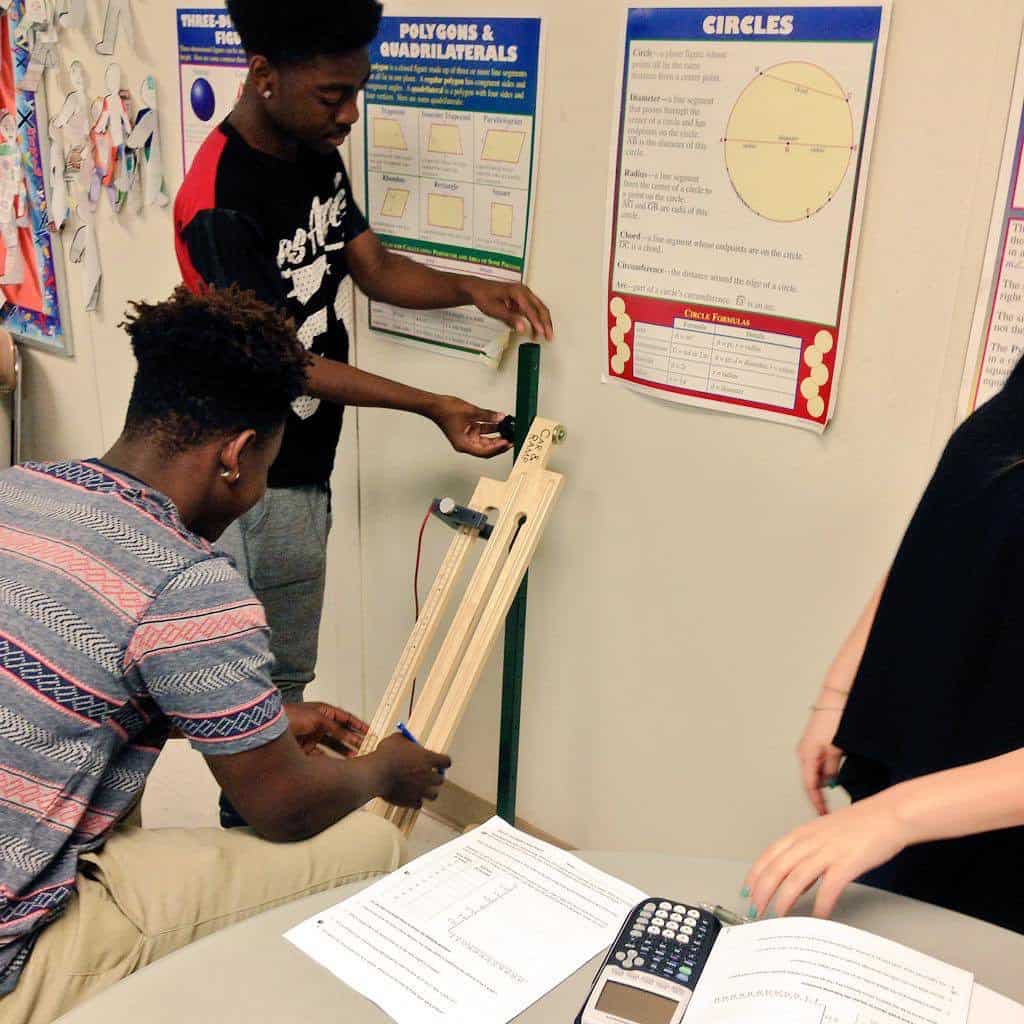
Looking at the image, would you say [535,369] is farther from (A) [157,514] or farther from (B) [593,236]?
(A) [157,514]

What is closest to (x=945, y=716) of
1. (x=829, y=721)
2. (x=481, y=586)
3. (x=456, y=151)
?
(x=829, y=721)

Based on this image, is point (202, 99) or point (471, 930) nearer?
point (471, 930)

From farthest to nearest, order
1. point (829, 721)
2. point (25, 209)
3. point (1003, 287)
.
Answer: point (25, 209) → point (1003, 287) → point (829, 721)

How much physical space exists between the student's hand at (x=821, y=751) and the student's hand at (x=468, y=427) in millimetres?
760

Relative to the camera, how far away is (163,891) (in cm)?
124

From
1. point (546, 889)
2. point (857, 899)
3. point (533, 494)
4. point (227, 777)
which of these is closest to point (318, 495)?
point (533, 494)

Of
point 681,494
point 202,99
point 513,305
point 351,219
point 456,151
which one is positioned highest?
point 202,99

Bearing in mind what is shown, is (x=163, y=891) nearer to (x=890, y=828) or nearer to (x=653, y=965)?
(x=653, y=965)

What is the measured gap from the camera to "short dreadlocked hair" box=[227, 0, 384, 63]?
1.54 metres

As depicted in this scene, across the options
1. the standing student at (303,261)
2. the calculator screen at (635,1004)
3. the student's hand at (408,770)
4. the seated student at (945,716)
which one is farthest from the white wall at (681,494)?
the calculator screen at (635,1004)

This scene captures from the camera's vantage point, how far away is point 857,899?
996mm

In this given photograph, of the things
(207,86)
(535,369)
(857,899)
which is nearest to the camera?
(857,899)

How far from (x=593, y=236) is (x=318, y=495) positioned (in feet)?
2.22

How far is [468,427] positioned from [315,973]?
3.45ft
